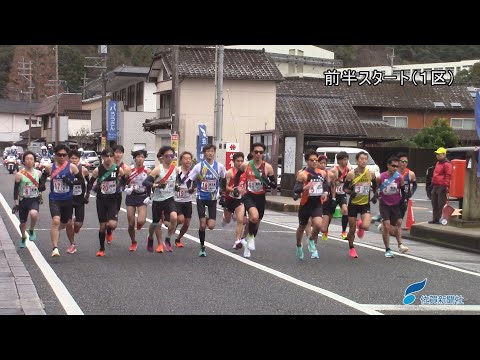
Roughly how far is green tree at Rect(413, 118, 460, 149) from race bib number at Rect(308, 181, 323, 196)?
26912mm

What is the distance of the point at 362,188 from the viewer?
44.7ft

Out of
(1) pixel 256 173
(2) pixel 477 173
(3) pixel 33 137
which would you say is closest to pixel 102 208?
(1) pixel 256 173

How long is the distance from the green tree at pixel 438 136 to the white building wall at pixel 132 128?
764 inches

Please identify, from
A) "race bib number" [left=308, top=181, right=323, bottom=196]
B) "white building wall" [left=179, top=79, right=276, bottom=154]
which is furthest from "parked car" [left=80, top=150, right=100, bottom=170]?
"race bib number" [left=308, top=181, right=323, bottom=196]

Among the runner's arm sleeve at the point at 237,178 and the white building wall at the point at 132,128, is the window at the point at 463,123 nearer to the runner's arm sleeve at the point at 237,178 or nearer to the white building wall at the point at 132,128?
the white building wall at the point at 132,128

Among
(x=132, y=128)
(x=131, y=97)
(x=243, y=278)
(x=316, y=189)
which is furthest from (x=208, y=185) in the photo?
(x=131, y=97)

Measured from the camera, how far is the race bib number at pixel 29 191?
13.6 meters

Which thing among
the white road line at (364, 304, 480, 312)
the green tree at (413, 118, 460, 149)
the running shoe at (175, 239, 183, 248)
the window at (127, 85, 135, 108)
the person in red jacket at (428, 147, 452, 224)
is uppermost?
the window at (127, 85, 135, 108)

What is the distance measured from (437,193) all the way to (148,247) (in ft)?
27.0

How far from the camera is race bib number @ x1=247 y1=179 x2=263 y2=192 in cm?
1357

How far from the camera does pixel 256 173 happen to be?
13484 millimetres

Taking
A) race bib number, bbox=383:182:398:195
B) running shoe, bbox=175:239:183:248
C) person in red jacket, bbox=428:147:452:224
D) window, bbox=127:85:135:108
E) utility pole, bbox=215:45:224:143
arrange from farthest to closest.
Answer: window, bbox=127:85:135:108 → utility pole, bbox=215:45:224:143 → person in red jacket, bbox=428:147:452:224 → running shoe, bbox=175:239:183:248 → race bib number, bbox=383:182:398:195

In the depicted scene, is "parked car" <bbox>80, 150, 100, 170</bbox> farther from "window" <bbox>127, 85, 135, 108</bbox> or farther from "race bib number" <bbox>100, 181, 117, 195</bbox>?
"race bib number" <bbox>100, 181, 117, 195</bbox>

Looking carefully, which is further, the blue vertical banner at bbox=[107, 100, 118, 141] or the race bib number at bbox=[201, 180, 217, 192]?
the blue vertical banner at bbox=[107, 100, 118, 141]
